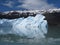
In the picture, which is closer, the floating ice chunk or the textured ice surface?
the textured ice surface

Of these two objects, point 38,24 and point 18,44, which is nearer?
point 18,44

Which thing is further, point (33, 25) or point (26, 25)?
point (26, 25)

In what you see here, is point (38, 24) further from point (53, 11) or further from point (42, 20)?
point (53, 11)

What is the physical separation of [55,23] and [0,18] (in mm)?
5277

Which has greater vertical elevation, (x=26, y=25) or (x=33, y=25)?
(x=26, y=25)

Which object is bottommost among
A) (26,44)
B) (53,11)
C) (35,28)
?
(26,44)

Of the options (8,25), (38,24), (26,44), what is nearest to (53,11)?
(38,24)

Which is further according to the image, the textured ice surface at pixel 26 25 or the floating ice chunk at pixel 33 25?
the floating ice chunk at pixel 33 25

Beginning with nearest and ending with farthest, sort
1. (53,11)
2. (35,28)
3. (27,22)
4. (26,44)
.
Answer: (26,44), (35,28), (27,22), (53,11)

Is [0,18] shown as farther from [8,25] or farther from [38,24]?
[38,24]

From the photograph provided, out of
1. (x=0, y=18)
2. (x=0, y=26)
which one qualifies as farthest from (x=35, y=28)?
(x=0, y=18)

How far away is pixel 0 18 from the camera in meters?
18.6

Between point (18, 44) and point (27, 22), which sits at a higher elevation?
point (27, 22)

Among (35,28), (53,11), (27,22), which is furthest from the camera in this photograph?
(53,11)
